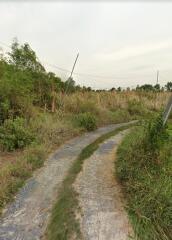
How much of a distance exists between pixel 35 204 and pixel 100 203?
112 centimetres

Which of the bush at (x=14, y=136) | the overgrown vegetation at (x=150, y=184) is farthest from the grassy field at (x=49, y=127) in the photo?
the overgrown vegetation at (x=150, y=184)

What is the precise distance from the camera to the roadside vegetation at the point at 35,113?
577 cm

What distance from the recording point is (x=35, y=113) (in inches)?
364

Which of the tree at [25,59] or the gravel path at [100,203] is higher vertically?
the tree at [25,59]

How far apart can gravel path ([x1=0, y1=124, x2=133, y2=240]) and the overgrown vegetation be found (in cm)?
131

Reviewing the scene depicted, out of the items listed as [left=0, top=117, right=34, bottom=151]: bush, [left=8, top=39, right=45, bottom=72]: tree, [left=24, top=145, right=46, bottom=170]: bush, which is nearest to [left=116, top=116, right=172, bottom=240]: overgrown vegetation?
[left=24, top=145, right=46, bottom=170]: bush

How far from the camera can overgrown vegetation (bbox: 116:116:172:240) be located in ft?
10.00

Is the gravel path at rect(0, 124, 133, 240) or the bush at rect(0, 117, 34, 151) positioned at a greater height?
the bush at rect(0, 117, 34, 151)

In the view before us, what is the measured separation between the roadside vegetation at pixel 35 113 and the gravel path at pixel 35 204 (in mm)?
219

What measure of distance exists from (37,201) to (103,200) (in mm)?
1158

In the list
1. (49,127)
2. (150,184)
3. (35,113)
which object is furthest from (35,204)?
(35,113)

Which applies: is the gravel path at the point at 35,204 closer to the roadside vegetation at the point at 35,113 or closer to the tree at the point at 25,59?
the roadside vegetation at the point at 35,113

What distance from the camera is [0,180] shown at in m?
4.59

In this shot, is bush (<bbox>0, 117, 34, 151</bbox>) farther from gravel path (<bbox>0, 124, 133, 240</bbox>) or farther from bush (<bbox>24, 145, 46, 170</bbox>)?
gravel path (<bbox>0, 124, 133, 240</bbox>)
